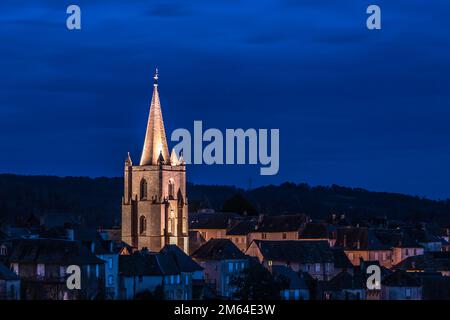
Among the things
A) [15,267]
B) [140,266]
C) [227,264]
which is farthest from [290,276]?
[15,267]

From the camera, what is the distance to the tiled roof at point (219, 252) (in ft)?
356

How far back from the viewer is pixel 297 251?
116 meters

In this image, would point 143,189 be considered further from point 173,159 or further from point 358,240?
point 358,240

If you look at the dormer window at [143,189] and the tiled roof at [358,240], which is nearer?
the tiled roof at [358,240]

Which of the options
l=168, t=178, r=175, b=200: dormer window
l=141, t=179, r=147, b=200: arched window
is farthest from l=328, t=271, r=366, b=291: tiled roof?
l=141, t=179, r=147, b=200: arched window

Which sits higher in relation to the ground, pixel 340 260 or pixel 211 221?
pixel 211 221

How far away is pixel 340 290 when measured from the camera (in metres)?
99.8

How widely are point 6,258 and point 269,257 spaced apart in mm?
34881

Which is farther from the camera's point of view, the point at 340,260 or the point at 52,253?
the point at 340,260

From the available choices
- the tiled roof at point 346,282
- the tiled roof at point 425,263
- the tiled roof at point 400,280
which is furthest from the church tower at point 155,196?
the tiled roof at point 400,280

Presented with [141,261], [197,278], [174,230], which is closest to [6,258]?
[141,261]

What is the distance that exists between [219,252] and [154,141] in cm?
2474

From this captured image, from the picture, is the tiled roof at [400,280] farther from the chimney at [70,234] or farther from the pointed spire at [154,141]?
the pointed spire at [154,141]

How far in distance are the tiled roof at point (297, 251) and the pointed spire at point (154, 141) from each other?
18.2 m
